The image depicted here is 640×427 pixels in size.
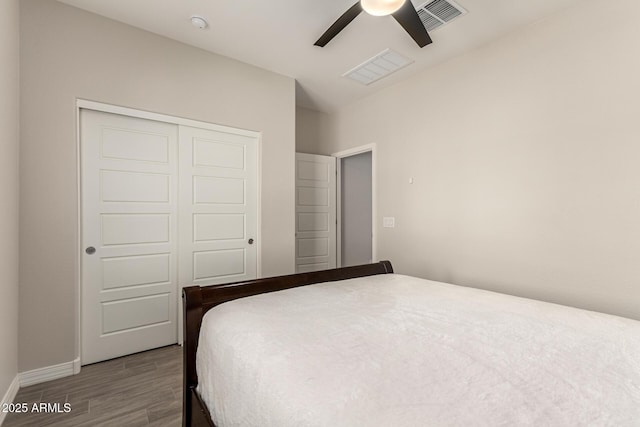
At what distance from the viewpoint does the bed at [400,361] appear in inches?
29.3

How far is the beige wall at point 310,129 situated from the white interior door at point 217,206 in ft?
4.21

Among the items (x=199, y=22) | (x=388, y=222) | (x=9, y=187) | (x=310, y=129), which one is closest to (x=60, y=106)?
(x=9, y=187)

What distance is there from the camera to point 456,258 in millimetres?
2949

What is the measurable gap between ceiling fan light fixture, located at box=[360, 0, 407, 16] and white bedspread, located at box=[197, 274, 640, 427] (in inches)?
65.1

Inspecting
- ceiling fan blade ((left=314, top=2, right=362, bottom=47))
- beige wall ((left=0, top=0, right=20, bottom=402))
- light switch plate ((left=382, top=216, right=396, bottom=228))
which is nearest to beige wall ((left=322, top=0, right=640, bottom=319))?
light switch plate ((left=382, top=216, right=396, bottom=228))

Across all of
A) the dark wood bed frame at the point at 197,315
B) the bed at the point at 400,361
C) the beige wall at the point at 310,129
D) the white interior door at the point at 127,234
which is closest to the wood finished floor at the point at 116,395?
the white interior door at the point at 127,234

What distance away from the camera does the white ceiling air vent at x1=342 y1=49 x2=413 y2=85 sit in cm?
297

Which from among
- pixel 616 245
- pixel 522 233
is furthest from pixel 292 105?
pixel 616 245

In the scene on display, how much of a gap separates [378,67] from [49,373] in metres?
3.84

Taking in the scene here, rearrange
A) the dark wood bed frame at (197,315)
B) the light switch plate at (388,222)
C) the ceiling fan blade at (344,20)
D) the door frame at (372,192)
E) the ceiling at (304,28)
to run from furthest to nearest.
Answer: the door frame at (372,192) → the light switch plate at (388,222) → the ceiling at (304,28) → the ceiling fan blade at (344,20) → the dark wood bed frame at (197,315)

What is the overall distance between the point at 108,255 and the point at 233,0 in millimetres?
2216

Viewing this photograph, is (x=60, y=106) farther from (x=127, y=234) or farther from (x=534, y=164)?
(x=534, y=164)

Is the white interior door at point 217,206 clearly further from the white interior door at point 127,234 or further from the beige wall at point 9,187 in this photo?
the beige wall at point 9,187

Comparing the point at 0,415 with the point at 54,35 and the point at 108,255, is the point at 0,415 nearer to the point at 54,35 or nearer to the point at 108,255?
the point at 108,255
